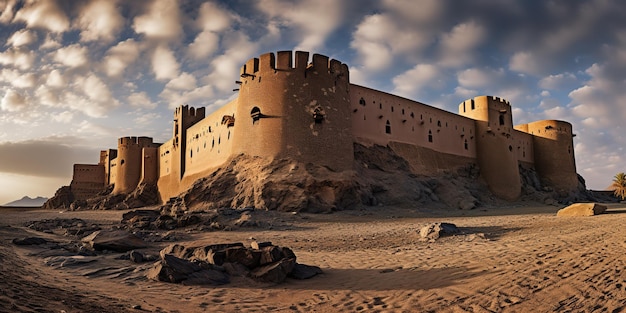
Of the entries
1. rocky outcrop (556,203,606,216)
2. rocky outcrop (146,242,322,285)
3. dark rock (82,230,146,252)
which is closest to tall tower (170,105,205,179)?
dark rock (82,230,146,252)

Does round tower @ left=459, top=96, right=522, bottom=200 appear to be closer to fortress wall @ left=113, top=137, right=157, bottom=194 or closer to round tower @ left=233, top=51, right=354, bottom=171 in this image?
round tower @ left=233, top=51, right=354, bottom=171

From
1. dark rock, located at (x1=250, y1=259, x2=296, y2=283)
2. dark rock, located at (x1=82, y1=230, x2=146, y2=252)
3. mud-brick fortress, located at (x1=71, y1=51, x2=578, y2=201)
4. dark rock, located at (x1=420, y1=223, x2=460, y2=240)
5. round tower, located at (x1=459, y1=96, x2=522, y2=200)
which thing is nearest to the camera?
dark rock, located at (x1=250, y1=259, x2=296, y2=283)

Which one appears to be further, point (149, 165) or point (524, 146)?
point (149, 165)

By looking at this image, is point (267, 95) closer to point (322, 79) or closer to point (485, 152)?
point (322, 79)

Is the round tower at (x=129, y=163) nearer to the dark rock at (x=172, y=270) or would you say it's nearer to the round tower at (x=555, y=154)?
the dark rock at (x=172, y=270)

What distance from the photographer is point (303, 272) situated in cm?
778

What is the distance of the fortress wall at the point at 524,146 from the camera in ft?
140

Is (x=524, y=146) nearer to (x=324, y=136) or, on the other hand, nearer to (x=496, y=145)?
(x=496, y=145)

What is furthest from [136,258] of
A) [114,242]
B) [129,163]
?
[129,163]

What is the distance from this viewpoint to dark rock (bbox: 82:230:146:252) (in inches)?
412

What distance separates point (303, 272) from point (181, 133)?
34.7 metres

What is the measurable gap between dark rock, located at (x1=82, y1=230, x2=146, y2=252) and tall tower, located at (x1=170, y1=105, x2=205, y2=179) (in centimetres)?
2837

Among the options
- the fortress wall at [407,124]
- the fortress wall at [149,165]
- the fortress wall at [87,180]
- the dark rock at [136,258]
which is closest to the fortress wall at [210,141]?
the fortress wall at [407,124]

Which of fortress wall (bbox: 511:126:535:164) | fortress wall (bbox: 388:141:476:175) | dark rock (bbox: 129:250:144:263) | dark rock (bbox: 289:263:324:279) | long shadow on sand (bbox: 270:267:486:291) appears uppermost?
fortress wall (bbox: 511:126:535:164)
